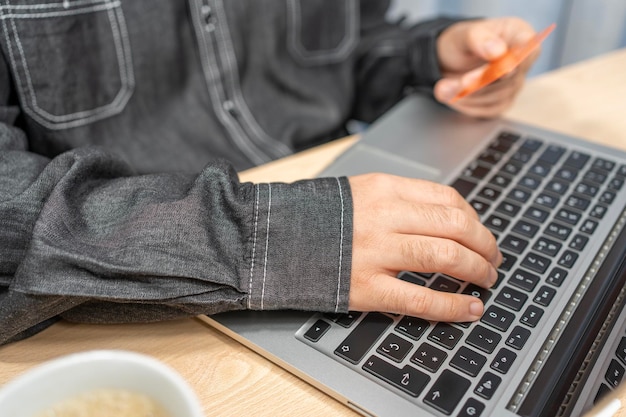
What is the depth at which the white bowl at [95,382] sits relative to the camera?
0.99 ft

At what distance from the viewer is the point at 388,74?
875 millimetres

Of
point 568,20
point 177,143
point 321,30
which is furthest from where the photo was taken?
point 568,20

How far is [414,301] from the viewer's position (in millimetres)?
452

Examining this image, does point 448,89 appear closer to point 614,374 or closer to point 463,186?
point 463,186

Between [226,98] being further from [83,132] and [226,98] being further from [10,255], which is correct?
[10,255]

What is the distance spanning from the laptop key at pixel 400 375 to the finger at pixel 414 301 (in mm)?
44

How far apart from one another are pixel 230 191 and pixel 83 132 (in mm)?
258

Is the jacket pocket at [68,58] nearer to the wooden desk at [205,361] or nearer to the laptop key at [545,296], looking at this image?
the wooden desk at [205,361]

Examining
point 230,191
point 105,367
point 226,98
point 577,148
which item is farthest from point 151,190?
point 577,148

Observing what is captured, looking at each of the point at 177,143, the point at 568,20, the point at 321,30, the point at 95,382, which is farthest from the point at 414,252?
the point at 568,20

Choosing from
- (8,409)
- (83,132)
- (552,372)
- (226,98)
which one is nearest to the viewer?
(8,409)

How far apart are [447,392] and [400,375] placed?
1.3 inches

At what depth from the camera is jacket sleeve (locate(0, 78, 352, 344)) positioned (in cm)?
43

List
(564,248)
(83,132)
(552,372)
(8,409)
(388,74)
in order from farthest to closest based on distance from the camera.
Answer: (388,74), (83,132), (564,248), (552,372), (8,409)
